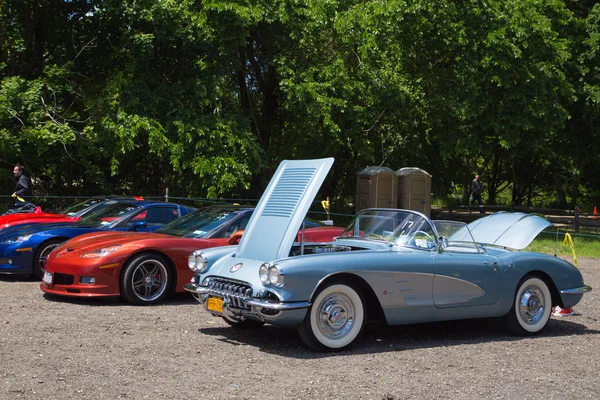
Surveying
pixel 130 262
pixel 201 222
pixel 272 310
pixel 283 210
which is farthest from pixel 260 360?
pixel 201 222

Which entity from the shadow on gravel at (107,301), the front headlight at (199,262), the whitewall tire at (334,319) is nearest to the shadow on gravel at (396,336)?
the whitewall tire at (334,319)

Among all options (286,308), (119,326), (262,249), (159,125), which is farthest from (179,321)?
(159,125)

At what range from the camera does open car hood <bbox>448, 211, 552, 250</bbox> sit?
335 inches

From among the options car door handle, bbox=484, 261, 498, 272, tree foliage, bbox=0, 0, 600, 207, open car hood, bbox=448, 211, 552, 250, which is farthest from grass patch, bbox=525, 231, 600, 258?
car door handle, bbox=484, 261, 498, 272

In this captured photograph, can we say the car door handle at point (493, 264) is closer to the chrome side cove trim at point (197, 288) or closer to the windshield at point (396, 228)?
the windshield at point (396, 228)

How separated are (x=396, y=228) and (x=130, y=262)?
3.59 m

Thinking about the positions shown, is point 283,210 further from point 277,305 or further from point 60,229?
point 60,229

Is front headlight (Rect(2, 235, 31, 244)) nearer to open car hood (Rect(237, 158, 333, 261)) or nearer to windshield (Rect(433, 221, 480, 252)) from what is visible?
open car hood (Rect(237, 158, 333, 261))

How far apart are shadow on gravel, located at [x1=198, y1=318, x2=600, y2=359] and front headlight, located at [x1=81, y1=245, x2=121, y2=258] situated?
2.07 metres

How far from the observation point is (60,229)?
37.7 ft

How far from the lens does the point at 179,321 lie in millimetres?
8516

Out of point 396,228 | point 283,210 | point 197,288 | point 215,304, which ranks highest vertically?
point 283,210

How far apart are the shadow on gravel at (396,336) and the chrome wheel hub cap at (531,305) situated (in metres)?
0.22

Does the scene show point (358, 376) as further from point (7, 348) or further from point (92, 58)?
point (92, 58)
